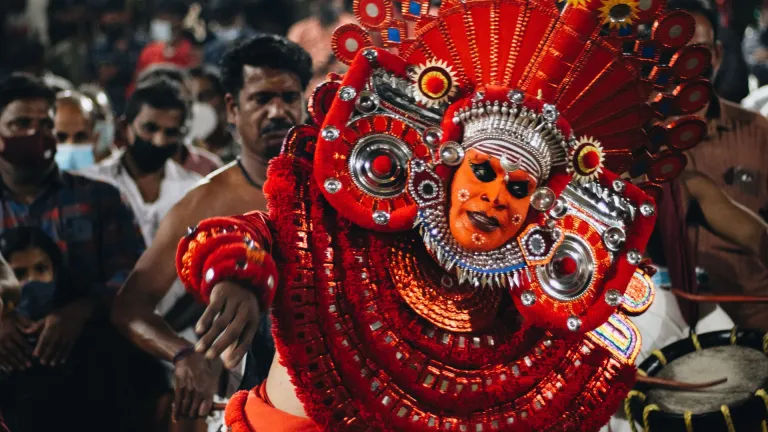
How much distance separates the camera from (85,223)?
190 inches

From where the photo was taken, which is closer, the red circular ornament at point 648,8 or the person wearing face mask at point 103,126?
the red circular ornament at point 648,8

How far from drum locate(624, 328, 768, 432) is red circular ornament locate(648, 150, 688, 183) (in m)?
0.92

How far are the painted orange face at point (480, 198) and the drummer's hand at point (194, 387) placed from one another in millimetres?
1118

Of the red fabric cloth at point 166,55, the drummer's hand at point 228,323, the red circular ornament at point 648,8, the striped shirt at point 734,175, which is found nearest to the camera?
the drummer's hand at point 228,323

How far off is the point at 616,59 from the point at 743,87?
3.50 metres

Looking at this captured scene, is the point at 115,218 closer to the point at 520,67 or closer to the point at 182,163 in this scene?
the point at 182,163

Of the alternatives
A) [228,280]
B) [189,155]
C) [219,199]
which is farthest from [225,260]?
[189,155]

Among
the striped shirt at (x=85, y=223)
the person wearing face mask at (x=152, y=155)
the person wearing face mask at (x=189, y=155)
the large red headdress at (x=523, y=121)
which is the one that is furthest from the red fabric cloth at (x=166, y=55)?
the large red headdress at (x=523, y=121)

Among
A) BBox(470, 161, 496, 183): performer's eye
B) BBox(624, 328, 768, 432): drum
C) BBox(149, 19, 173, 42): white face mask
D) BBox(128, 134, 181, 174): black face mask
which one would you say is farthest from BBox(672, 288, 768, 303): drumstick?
BBox(149, 19, 173, 42): white face mask

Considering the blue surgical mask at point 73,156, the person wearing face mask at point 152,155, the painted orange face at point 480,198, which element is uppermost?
the painted orange face at point 480,198

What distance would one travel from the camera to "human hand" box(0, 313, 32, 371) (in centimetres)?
430

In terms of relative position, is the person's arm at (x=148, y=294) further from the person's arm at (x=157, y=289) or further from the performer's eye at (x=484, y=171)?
the performer's eye at (x=484, y=171)

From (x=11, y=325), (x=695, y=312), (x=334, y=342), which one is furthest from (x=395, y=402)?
→ (x=11, y=325)

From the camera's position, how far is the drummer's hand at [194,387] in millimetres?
3656
